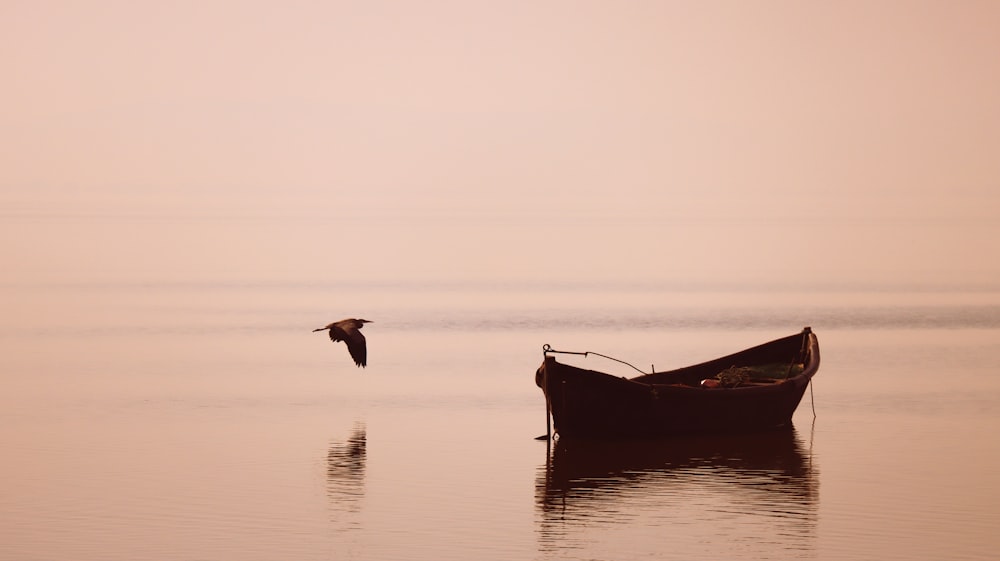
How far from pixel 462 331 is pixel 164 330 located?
648 cm

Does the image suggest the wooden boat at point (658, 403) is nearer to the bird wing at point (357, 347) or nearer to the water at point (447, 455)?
the water at point (447, 455)

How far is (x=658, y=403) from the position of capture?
22.2 meters

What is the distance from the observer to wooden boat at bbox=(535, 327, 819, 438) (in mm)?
21953

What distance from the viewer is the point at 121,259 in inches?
3007

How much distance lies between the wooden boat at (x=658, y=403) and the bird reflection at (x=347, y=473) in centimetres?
238

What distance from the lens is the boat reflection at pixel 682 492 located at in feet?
57.1

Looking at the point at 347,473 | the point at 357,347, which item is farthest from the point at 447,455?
the point at 357,347

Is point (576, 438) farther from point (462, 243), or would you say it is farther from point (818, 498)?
point (462, 243)

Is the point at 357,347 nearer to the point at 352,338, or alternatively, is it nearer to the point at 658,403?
the point at 352,338

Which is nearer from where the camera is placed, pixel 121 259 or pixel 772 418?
pixel 772 418

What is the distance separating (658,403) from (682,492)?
9.39ft

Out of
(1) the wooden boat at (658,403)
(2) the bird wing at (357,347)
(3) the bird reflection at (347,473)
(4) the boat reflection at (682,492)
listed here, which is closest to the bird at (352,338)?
(2) the bird wing at (357,347)

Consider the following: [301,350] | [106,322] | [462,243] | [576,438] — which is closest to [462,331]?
[301,350]

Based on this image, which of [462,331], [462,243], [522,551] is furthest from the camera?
[462,243]
